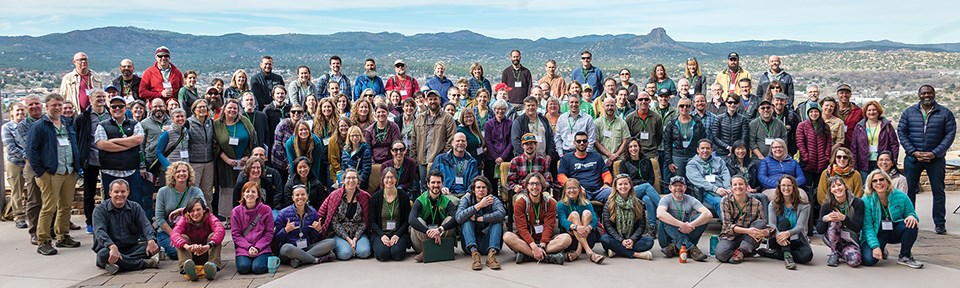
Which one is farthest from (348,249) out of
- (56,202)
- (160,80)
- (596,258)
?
(160,80)

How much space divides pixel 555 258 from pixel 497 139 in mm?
2164

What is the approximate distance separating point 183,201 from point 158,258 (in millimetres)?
600

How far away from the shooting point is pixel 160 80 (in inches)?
378

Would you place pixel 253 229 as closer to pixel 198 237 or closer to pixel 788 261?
pixel 198 237

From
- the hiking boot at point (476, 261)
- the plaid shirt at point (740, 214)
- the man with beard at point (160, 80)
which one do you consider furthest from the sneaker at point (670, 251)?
the man with beard at point (160, 80)

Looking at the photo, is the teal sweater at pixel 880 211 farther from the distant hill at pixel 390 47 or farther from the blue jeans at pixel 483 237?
the distant hill at pixel 390 47

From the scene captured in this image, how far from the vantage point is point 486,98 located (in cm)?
930

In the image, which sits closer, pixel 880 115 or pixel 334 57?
pixel 880 115

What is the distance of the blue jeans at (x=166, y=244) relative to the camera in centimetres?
707

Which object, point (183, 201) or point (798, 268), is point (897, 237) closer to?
point (798, 268)

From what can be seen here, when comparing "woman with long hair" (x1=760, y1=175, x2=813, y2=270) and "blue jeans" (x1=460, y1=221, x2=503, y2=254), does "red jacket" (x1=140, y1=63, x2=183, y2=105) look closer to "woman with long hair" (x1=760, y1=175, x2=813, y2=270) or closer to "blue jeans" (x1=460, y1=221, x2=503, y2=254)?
"blue jeans" (x1=460, y1=221, x2=503, y2=254)

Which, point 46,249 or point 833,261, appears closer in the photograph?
point 833,261

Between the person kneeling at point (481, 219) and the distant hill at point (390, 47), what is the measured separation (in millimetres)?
20151

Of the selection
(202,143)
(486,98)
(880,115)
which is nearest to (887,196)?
(880,115)
